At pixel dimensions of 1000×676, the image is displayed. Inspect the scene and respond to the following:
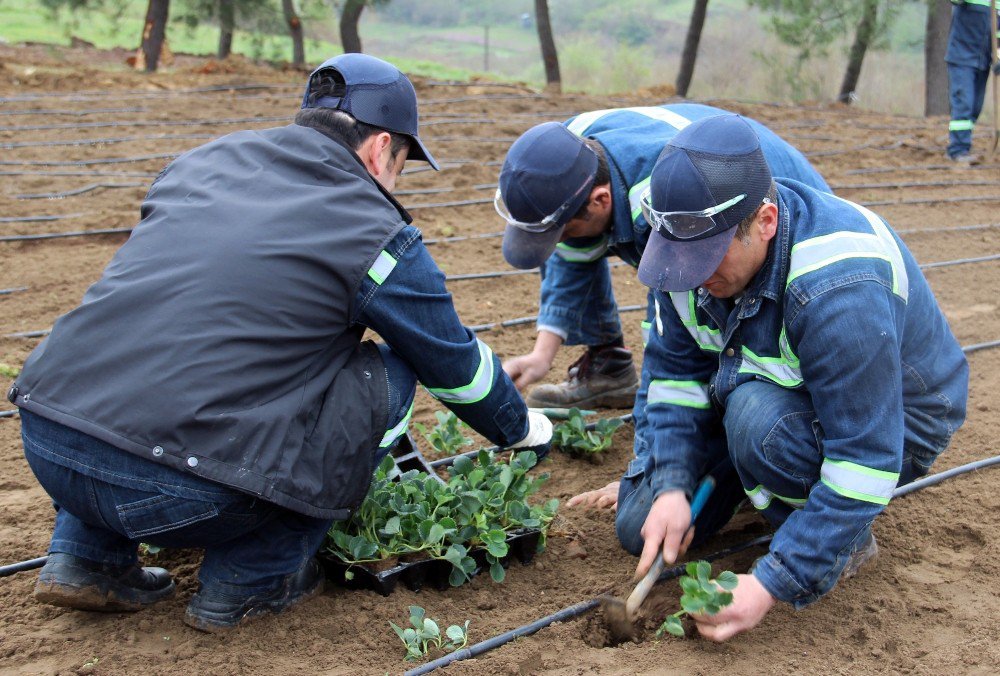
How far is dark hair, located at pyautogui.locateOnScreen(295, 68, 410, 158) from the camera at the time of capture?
2328mm

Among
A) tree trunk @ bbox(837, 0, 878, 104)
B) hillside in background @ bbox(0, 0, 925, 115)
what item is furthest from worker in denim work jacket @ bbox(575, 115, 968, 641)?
hillside in background @ bbox(0, 0, 925, 115)

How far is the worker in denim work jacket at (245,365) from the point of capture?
1.98 metres

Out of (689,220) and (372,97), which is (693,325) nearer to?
(689,220)

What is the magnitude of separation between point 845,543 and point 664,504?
48 cm

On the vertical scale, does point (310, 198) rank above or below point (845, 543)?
above

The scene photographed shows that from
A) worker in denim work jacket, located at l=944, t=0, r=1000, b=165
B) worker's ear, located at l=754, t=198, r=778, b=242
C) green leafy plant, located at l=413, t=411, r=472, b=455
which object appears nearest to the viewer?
worker's ear, located at l=754, t=198, r=778, b=242

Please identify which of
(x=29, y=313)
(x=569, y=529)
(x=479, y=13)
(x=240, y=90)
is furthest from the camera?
(x=479, y=13)

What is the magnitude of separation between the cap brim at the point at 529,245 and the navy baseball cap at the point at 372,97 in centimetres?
65

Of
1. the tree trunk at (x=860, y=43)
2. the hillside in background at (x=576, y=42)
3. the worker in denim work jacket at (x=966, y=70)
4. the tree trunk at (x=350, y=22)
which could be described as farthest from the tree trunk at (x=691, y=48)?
the worker in denim work jacket at (x=966, y=70)

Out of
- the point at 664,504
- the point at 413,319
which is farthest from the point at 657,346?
the point at 413,319

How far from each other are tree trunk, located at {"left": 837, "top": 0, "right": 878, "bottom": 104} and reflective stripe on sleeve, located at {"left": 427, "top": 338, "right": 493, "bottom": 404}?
1244 centimetres

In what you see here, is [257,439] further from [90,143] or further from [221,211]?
[90,143]

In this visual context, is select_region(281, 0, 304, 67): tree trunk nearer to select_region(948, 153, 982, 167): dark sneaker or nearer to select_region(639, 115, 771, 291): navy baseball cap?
select_region(948, 153, 982, 167): dark sneaker

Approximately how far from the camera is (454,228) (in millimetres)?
5969
